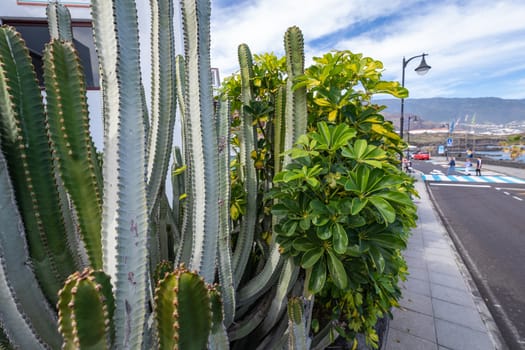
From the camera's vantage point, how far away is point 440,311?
11.1ft

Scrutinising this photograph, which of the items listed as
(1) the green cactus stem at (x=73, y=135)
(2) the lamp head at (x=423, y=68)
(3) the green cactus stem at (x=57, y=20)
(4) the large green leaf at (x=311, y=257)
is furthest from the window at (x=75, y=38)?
(2) the lamp head at (x=423, y=68)

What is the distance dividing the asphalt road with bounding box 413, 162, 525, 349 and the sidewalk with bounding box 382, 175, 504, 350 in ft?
0.72

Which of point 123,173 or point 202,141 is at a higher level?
point 202,141

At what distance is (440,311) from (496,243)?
421 cm

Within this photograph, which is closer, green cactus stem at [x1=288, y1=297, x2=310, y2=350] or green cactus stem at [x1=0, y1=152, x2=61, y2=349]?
green cactus stem at [x1=0, y1=152, x2=61, y2=349]

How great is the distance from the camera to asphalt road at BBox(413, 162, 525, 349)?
3.57m

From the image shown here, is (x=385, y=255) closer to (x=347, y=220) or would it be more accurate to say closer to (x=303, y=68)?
(x=347, y=220)

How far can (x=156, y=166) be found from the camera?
1.59 m

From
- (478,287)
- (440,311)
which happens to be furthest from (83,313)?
(478,287)

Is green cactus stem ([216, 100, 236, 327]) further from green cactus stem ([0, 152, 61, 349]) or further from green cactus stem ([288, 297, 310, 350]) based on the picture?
green cactus stem ([0, 152, 61, 349])

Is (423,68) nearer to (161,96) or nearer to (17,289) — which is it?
(161,96)

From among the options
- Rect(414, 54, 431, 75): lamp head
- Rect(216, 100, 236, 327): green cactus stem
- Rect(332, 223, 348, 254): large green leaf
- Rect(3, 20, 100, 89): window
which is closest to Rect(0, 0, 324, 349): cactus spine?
Rect(216, 100, 236, 327): green cactus stem

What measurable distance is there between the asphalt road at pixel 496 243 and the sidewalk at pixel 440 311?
219mm

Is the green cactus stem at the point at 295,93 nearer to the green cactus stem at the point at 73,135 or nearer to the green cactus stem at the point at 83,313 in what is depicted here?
the green cactus stem at the point at 73,135
